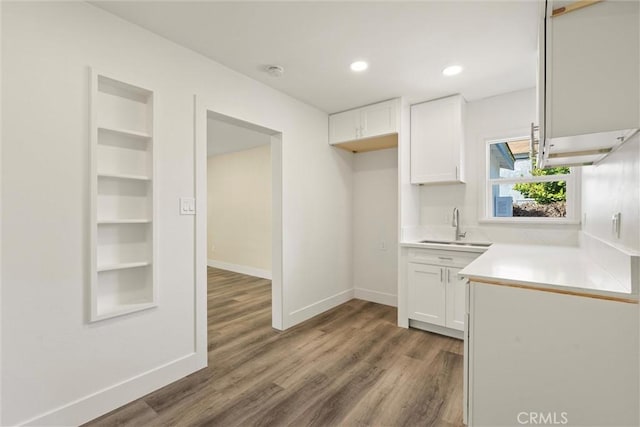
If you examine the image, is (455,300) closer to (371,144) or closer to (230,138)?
(371,144)

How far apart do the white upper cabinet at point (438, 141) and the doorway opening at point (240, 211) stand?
210cm

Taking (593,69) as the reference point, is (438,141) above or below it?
above

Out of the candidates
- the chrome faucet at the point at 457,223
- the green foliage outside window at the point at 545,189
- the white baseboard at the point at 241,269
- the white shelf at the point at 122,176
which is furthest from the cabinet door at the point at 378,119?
the white baseboard at the point at 241,269

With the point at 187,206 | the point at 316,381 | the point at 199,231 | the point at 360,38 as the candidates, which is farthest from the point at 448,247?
the point at 187,206

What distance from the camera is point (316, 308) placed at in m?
3.48

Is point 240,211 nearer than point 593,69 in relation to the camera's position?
No

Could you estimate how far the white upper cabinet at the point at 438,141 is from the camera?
3.08m

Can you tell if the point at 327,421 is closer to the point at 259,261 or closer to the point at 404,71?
the point at 404,71

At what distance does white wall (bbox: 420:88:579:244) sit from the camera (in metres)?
2.95

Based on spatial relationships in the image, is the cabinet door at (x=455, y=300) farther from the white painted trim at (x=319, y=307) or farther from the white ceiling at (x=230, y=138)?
the white ceiling at (x=230, y=138)

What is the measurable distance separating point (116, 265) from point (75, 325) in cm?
38

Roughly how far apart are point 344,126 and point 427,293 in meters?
2.16

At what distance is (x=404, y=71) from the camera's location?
2578 mm

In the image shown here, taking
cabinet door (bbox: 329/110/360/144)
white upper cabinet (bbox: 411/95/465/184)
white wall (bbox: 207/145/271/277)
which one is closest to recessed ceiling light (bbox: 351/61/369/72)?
cabinet door (bbox: 329/110/360/144)
